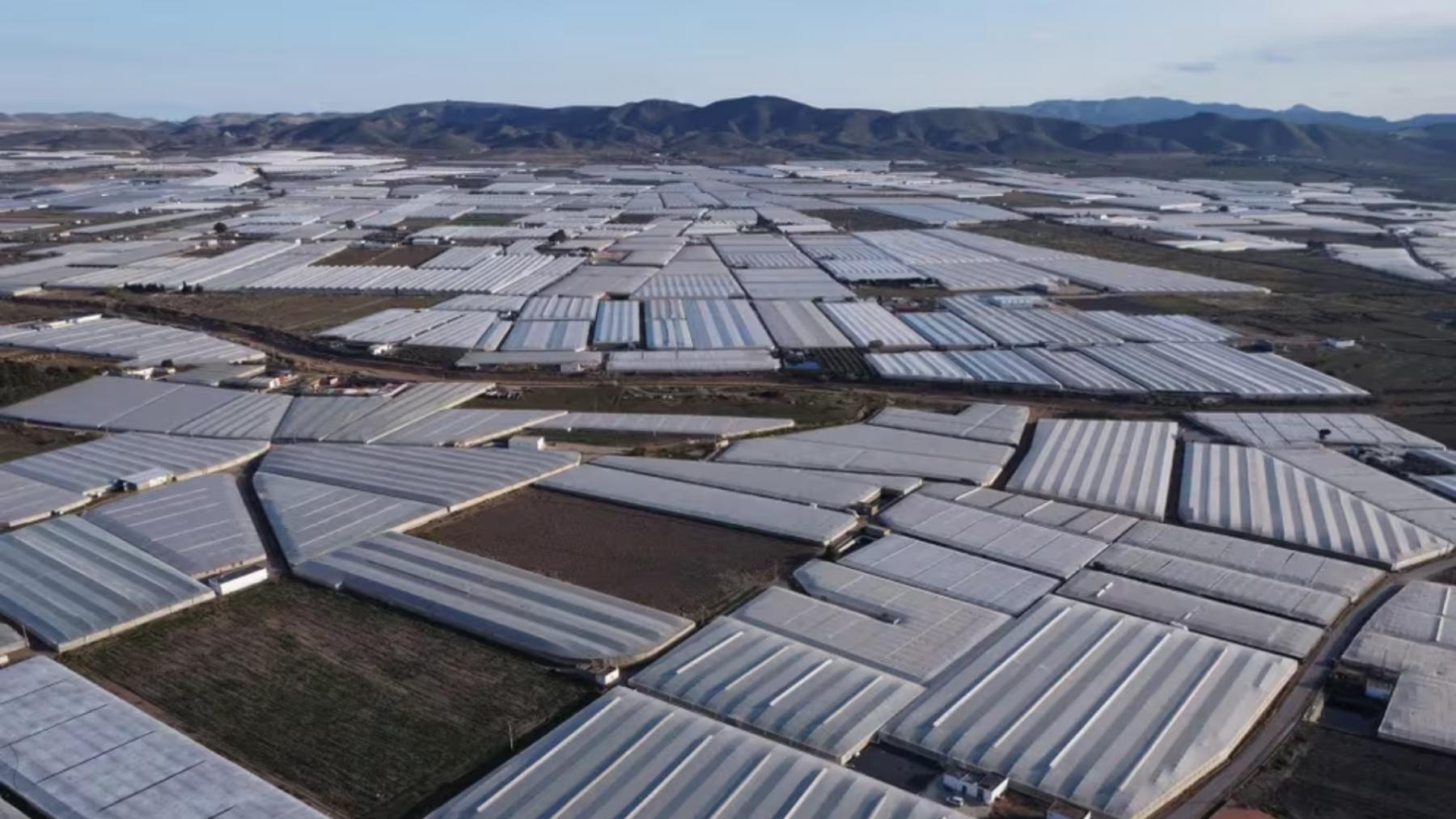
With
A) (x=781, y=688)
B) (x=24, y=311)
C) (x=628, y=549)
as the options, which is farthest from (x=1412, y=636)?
(x=24, y=311)

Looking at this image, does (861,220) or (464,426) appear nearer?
(464,426)

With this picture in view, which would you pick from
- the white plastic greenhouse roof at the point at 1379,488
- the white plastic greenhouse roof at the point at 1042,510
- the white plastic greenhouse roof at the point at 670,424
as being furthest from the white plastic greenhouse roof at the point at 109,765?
the white plastic greenhouse roof at the point at 1379,488

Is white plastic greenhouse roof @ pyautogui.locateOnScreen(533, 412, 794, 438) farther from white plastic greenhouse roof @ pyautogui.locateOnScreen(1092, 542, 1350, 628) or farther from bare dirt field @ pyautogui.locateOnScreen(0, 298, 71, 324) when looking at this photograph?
bare dirt field @ pyautogui.locateOnScreen(0, 298, 71, 324)

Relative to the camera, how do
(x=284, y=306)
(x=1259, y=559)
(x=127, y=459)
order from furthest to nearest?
(x=284, y=306), (x=127, y=459), (x=1259, y=559)

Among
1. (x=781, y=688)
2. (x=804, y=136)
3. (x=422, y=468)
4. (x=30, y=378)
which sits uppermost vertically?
(x=804, y=136)

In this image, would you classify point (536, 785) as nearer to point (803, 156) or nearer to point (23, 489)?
point (23, 489)

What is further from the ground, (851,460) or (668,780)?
(851,460)

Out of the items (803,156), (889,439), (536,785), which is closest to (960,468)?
(889,439)

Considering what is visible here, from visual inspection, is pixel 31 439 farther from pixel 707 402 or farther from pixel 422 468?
pixel 707 402
